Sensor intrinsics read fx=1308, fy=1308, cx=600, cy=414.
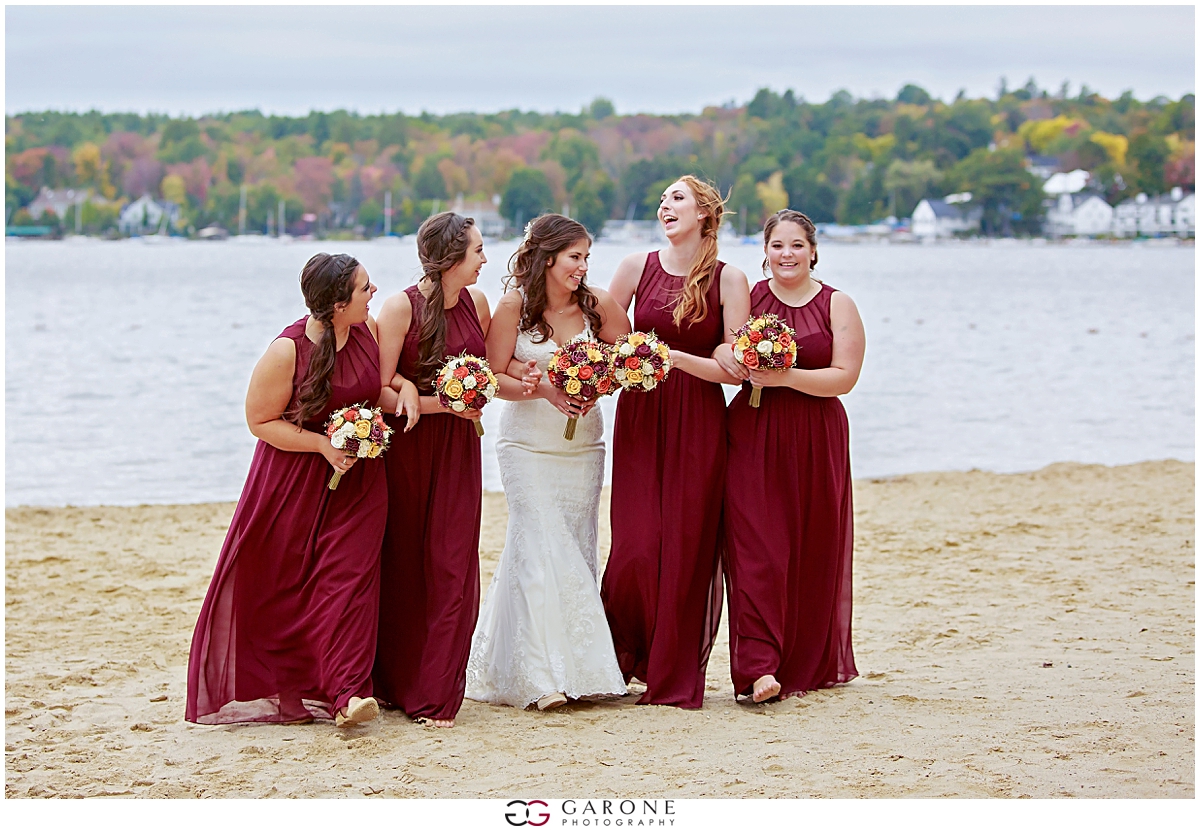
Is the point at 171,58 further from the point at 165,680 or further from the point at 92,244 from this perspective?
the point at 165,680

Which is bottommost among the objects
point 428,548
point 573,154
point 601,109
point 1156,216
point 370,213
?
point 428,548

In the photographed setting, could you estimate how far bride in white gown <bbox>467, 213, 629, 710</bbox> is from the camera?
20.8ft

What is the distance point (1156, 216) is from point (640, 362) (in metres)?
96.6

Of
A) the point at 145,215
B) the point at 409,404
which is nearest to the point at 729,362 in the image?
the point at 409,404

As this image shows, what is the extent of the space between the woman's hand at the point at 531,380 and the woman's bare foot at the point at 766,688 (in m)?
1.78

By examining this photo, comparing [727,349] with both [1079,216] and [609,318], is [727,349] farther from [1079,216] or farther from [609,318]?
[1079,216]

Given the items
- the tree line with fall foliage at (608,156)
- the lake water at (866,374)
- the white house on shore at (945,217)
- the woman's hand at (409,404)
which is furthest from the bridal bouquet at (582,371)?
the white house on shore at (945,217)

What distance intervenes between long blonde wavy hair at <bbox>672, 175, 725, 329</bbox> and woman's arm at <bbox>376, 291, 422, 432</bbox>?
1317 millimetres

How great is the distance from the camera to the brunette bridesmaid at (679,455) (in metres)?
6.44

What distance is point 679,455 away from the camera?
648 centimetres

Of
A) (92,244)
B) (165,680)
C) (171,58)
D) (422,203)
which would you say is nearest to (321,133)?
(422,203)

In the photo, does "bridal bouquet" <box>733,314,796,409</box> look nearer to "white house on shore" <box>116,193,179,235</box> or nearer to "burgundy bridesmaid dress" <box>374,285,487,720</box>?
"burgundy bridesmaid dress" <box>374,285,487,720</box>

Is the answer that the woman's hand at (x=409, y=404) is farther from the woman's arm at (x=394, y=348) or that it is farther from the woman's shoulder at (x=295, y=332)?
the woman's shoulder at (x=295, y=332)

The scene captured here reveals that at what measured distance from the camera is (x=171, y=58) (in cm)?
9081
